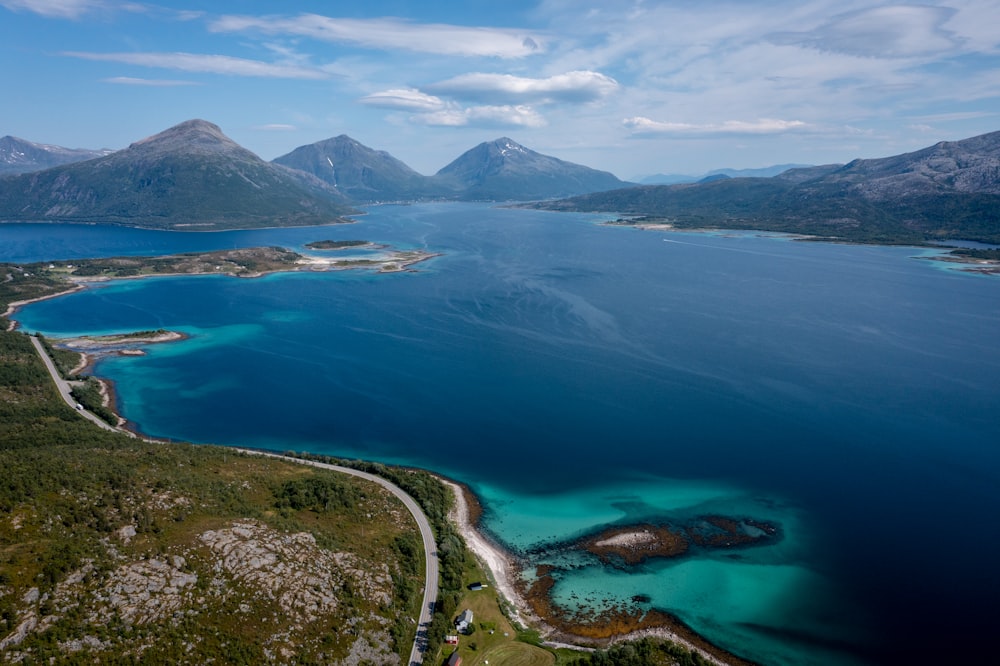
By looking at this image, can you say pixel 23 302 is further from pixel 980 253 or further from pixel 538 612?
pixel 980 253

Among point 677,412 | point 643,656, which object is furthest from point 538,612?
point 677,412

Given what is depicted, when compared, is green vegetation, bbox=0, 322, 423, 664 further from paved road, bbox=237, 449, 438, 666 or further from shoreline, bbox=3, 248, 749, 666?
shoreline, bbox=3, 248, 749, 666

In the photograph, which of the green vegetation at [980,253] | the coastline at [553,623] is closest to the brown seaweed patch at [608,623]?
the coastline at [553,623]

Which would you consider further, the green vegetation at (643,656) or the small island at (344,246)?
the small island at (344,246)

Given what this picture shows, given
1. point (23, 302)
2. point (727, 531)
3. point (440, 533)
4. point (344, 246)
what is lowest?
point (727, 531)

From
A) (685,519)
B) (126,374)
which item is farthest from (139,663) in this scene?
(126,374)

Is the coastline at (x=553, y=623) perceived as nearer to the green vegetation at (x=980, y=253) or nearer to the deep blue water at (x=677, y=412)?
the deep blue water at (x=677, y=412)

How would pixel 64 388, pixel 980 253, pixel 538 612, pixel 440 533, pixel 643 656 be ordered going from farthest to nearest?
pixel 980 253
pixel 64 388
pixel 440 533
pixel 538 612
pixel 643 656
